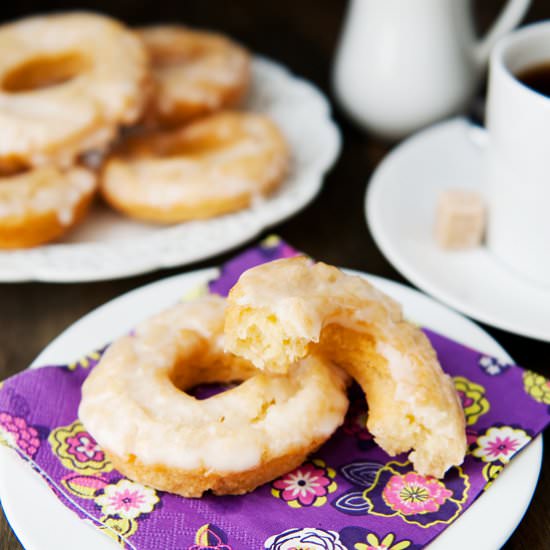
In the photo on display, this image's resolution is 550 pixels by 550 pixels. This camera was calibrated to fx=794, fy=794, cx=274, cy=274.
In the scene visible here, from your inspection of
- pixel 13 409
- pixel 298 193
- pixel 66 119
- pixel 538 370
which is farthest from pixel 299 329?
pixel 66 119

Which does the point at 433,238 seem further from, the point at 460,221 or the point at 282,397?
the point at 282,397

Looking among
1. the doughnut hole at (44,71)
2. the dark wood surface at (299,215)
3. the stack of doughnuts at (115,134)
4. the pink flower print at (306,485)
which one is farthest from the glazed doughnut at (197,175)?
the pink flower print at (306,485)

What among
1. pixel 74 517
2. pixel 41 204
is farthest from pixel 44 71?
pixel 74 517

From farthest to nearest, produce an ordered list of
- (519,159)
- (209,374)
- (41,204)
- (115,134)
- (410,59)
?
(410,59)
(115,134)
(41,204)
(519,159)
(209,374)

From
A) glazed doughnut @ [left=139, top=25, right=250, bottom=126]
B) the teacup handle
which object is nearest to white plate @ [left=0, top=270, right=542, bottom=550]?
glazed doughnut @ [left=139, top=25, right=250, bottom=126]

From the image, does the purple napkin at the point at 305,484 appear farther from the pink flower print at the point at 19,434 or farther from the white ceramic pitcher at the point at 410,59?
the white ceramic pitcher at the point at 410,59

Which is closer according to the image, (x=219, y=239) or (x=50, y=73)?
(x=219, y=239)

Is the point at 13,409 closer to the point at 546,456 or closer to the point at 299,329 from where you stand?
the point at 299,329
